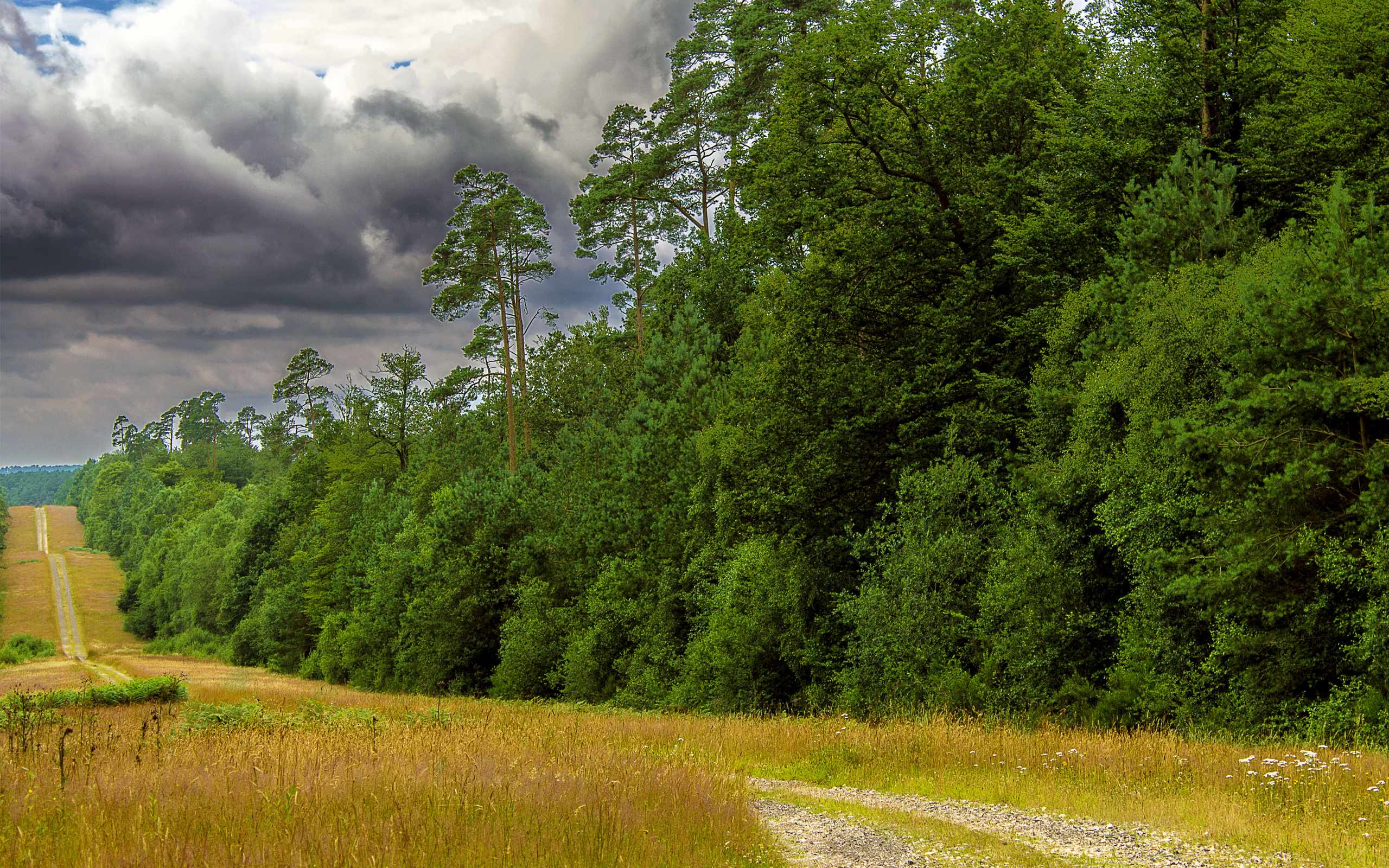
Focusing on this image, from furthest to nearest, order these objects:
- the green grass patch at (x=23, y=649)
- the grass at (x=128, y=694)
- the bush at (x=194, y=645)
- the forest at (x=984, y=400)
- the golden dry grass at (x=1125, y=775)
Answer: the bush at (x=194, y=645) → the green grass patch at (x=23, y=649) → the grass at (x=128, y=694) → the forest at (x=984, y=400) → the golden dry grass at (x=1125, y=775)

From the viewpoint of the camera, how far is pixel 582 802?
24.5ft

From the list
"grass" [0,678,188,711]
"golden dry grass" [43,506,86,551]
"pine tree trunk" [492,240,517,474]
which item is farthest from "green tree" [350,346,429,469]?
"golden dry grass" [43,506,86,551]

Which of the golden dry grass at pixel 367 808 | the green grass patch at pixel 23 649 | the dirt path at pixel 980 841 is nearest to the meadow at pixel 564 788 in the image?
the golden dry grass at pixel 367 808

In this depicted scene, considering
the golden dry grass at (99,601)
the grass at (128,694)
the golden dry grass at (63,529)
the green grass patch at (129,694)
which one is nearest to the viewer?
the grass at (128,694)

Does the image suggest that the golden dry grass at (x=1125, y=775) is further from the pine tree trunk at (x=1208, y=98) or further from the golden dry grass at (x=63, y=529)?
the golden dry grass at (x=63, y=529)

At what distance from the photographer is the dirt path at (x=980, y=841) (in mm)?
7160

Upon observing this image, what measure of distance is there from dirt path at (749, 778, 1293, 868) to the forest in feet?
22.4

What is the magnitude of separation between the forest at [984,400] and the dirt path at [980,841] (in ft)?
22.4

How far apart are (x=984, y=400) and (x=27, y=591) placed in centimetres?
11646

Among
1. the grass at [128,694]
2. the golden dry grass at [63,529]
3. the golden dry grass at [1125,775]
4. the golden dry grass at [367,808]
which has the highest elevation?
the golden dry grass at [63,529]

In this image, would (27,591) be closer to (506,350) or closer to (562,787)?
(506,350)

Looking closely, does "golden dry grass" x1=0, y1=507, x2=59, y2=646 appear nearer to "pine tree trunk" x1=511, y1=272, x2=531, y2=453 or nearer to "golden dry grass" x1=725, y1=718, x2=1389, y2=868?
"pine tree trunk" x1=511, y1=272, x2=531, y2=453

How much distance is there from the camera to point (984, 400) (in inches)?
902

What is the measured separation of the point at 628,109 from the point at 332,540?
3551 cm
